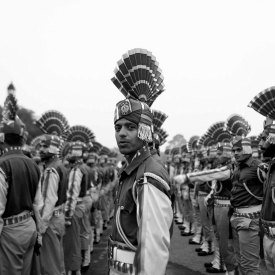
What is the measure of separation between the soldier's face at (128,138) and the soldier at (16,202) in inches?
86.7

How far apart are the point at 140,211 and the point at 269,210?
246cm

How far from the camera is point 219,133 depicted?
983cm

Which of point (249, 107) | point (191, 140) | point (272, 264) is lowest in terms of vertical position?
point (272, 264)

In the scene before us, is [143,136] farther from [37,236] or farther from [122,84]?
[37,236]

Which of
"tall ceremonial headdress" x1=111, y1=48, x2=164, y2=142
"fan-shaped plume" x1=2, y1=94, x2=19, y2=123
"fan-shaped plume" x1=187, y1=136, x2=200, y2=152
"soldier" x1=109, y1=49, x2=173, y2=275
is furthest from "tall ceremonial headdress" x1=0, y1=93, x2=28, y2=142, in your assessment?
"fan-shaped plume" x1=187, y1=136, x2=200, y2=152

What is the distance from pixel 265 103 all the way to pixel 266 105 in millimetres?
32

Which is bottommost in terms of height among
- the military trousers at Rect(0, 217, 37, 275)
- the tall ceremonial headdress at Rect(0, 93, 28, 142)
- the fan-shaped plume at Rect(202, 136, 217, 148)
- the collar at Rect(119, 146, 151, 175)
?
the military trousers at Rect(0, 217, 37, 275)

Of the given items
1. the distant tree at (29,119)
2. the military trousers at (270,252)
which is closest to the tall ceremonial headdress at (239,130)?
the military trousers at (270,252)

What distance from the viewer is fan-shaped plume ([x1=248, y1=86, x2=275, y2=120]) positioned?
15.3 ft

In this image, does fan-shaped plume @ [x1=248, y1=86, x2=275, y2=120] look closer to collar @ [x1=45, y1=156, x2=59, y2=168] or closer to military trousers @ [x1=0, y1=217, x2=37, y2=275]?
collar @ [x1=45, y1=156, x2=59, y2=168]

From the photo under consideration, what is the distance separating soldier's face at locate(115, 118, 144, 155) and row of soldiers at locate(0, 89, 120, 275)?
2.22 metres

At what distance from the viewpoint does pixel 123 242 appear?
260 centimetres

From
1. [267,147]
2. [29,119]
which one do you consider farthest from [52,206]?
[29,119]


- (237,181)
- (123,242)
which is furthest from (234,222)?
(123,242)
